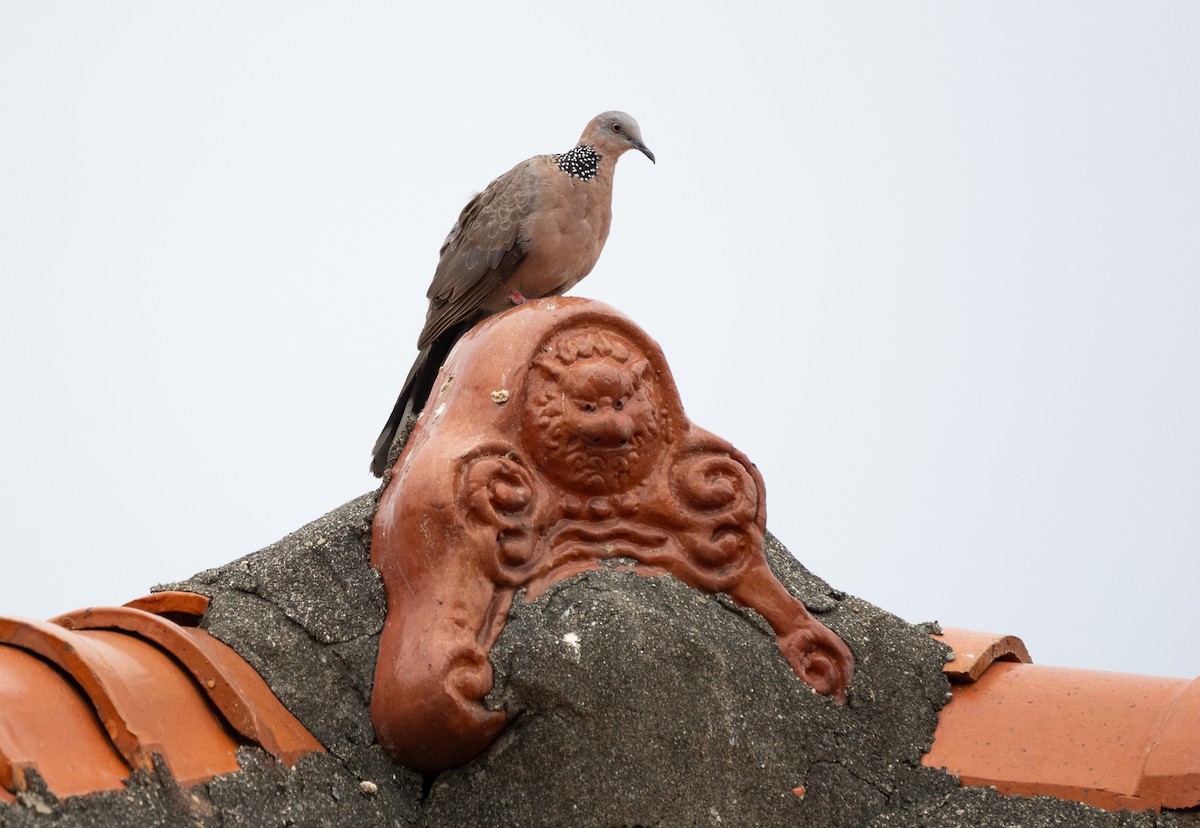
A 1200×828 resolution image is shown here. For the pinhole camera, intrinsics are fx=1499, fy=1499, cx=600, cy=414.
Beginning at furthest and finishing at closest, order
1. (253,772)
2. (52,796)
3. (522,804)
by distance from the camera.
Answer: (522,804) → (253,772) → (52,796)

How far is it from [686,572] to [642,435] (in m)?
0.33

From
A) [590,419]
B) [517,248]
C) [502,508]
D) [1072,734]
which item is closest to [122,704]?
[502,508]

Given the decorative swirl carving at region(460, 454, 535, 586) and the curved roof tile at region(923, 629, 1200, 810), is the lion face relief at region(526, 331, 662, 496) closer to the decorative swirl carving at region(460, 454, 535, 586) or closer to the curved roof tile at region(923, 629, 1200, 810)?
the decorative swirl carving at region(460, 454, 535, 586)

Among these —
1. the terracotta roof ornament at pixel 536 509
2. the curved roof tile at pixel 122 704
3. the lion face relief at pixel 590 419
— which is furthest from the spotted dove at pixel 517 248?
the curved roof tile at pixel 122 704

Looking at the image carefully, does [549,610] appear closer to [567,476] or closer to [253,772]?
[567,476]

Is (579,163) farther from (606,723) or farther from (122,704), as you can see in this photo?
(122,704)

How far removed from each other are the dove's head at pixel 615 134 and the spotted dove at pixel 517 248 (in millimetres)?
186

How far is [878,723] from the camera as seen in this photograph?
3387 mm

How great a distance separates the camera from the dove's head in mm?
5969

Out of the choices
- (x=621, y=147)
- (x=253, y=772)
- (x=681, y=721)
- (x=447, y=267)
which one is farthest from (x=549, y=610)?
(x=621, y=147)

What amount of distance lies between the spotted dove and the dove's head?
0.61ft

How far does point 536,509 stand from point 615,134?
3014 mm

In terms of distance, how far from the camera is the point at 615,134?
19.6 ft

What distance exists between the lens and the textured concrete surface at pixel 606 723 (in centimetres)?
296
